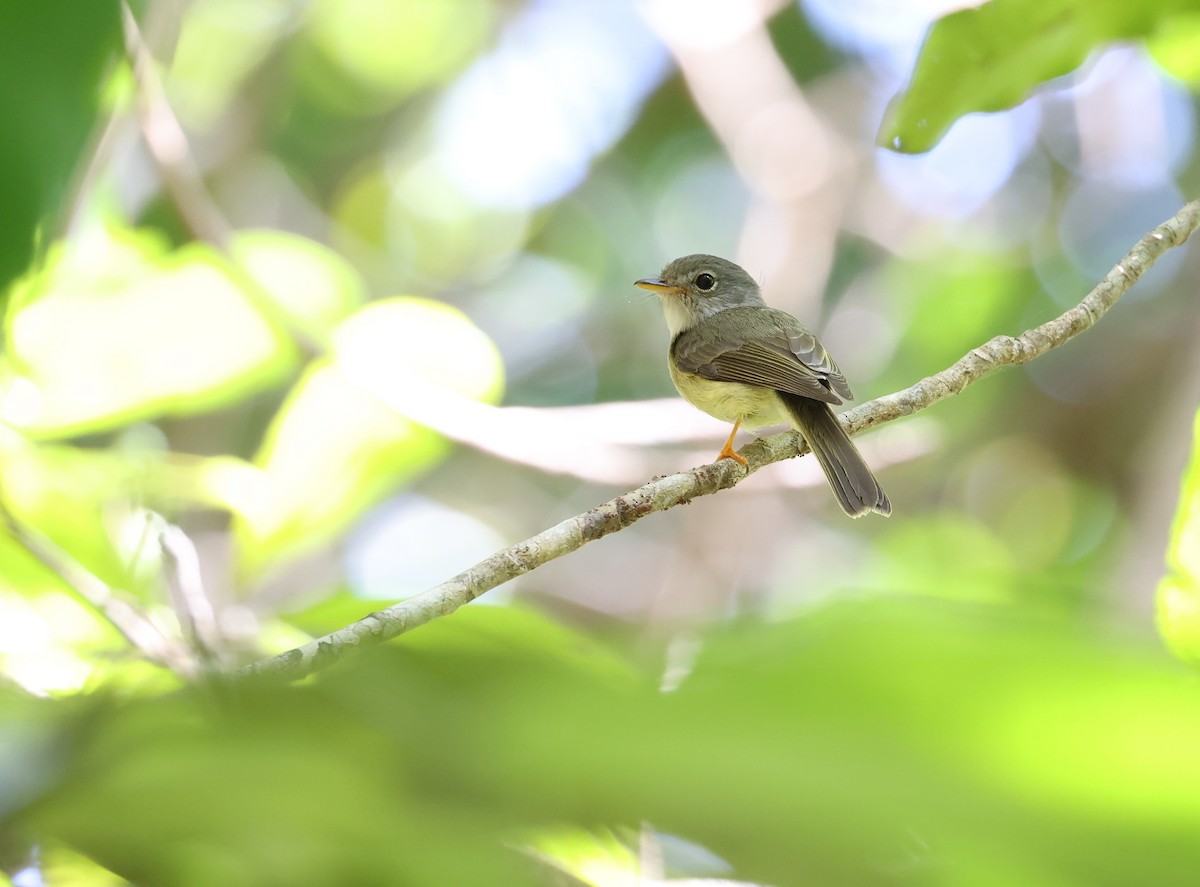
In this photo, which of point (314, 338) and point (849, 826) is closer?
point (849, 826)

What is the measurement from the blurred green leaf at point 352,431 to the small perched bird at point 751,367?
792 mm

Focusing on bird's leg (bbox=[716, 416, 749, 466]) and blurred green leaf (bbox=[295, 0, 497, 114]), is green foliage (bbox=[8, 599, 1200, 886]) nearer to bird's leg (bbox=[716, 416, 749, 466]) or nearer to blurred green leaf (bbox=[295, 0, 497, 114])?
bird's leg (bbox=[716, 416, 749, 466])

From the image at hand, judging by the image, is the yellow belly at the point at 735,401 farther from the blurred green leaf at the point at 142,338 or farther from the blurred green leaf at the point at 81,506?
the blurred green leaf at the point at 81,506

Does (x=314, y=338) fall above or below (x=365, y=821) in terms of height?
above

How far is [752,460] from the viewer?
2.85 metres

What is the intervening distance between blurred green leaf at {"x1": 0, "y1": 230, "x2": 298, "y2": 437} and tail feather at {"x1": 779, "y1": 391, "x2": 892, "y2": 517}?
1494mm

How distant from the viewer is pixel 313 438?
2.09 metres

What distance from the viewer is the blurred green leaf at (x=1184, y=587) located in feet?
2.23

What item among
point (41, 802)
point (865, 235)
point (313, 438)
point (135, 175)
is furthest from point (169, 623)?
point (865, 235)

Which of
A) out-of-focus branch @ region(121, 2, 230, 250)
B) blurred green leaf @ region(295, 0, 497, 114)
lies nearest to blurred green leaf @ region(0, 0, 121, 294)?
out-of-focus branch @ region(121, 2, 230, 250)

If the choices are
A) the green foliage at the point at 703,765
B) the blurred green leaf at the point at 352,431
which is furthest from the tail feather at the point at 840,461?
the green foliage at the point at 703,765

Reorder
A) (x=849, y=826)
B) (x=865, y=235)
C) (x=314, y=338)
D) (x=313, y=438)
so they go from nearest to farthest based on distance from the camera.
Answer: (x=849, y=826) → (x=313, y=438) → (x=314, y=338) → (x=865, y=235)

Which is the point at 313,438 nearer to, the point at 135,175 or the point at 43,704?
the point at 43,704

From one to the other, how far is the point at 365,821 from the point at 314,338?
2227mm
